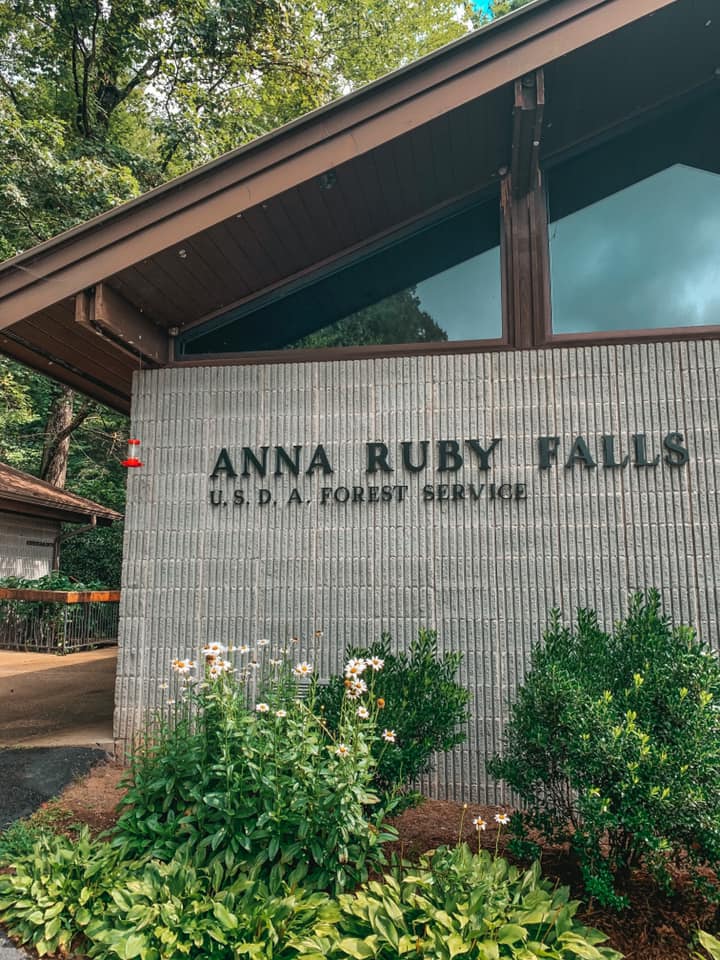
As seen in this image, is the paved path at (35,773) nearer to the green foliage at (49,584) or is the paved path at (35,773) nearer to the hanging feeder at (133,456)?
the hanging feeder at (133,456)

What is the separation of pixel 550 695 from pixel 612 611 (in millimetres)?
1918

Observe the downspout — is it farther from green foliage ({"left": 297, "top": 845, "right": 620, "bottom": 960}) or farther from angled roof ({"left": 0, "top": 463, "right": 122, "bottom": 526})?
Answer: green foliage ({"left": 297, "top": 845, "right": 620, "bottom": 960})

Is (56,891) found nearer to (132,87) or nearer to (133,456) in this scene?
(133,456)

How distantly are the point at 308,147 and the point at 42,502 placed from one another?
1166cm

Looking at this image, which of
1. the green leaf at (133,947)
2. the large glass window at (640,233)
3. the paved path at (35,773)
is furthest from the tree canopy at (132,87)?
the green leaf at (133,947)

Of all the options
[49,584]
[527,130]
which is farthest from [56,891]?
[49,584]

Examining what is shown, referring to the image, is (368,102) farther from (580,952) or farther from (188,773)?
(580,952)

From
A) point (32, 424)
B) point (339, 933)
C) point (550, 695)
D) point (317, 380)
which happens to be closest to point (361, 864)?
point (339, 933)

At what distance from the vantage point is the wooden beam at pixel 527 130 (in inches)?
175

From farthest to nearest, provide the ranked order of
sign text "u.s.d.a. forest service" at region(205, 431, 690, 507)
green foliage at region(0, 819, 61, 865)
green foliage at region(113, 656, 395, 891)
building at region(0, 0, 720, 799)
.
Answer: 1. sign text "u.s.d.a. forest service" at region(205, 431, 690, 507)
2. building at region(0, 0, 720, 799)
3. green foliage at region(0, 819, 61, 865)
4. green foliage at region(113, 656, 395, 891)

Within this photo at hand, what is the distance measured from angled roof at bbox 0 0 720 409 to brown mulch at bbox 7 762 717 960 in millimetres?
3211

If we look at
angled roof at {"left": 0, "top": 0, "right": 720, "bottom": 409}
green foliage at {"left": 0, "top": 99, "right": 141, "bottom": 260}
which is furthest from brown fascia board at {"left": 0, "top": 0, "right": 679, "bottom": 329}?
green foliage at {"left": 0, "top": 99, "right": 141, "bottom": 260}

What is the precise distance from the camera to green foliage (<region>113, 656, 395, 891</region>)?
3.02 meters

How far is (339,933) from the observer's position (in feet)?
9.12
